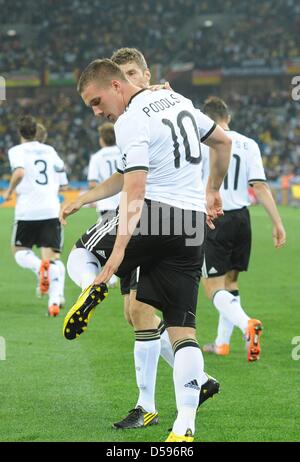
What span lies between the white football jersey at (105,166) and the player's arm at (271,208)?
4.69 m

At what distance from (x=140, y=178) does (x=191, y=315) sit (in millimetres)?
862

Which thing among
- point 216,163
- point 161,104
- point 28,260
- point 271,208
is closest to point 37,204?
point 28,260

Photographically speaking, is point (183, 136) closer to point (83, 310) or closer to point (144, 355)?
point (83, 310)

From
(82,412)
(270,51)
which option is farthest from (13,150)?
(270,51)

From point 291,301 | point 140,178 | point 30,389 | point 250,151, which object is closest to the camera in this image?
point 140,178

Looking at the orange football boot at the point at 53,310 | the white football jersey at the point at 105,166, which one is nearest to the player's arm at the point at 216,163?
the orange football boot at the point at 53,310

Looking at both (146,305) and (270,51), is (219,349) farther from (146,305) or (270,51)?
(270,51)

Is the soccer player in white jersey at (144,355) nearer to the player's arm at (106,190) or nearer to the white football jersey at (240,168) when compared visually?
the player's arm at (106,190)

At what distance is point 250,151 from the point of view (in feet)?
27.3

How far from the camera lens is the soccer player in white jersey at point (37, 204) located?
36.0ft

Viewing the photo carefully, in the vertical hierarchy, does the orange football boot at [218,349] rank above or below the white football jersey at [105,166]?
below

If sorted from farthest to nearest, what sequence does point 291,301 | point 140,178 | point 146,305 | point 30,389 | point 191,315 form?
point 291,301 < point 30,389 < point 146,305 < point 191,315 < point 140,178


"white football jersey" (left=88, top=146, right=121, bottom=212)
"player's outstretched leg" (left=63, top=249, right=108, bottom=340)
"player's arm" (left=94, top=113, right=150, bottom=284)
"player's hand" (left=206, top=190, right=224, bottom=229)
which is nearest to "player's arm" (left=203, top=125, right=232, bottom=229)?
"player's hand" (left=206, top=190, right=224, bottom=229)

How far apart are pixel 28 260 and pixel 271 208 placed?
4196mm
